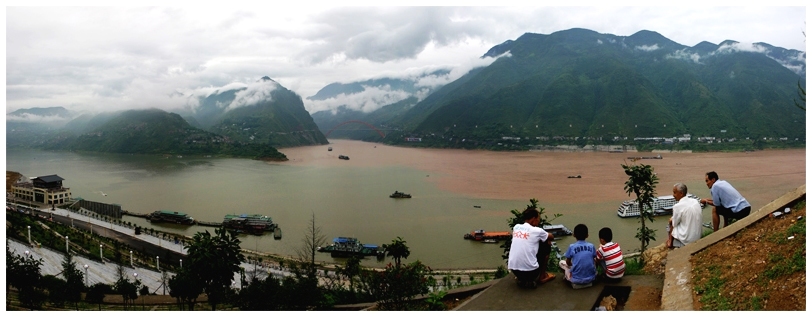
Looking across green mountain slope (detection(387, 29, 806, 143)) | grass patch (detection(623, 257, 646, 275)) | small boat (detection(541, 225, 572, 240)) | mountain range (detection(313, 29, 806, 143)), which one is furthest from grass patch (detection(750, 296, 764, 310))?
green mountain slope (detection(387, 29, 806, 143))

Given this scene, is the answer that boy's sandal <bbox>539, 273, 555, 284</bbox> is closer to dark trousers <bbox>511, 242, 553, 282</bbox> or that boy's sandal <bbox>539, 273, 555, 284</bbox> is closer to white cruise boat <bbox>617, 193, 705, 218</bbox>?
dark trousers <bbox>511, 242, 553, 282</bbox>

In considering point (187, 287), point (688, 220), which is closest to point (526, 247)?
point (688, 220)

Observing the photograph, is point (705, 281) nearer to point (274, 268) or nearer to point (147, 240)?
point (274, 268)

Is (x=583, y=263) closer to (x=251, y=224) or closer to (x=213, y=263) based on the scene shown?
(x=213, y=263)

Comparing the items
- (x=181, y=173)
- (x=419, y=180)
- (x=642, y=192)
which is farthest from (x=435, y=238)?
(x=181, y=173)

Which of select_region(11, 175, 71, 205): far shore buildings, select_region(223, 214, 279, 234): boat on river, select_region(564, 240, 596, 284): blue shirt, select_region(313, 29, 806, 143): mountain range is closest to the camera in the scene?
select_region(564, 240, 596, 284): blue shirt

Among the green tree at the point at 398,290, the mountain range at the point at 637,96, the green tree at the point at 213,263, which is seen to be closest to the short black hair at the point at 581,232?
the green tree at the point at 398,290
